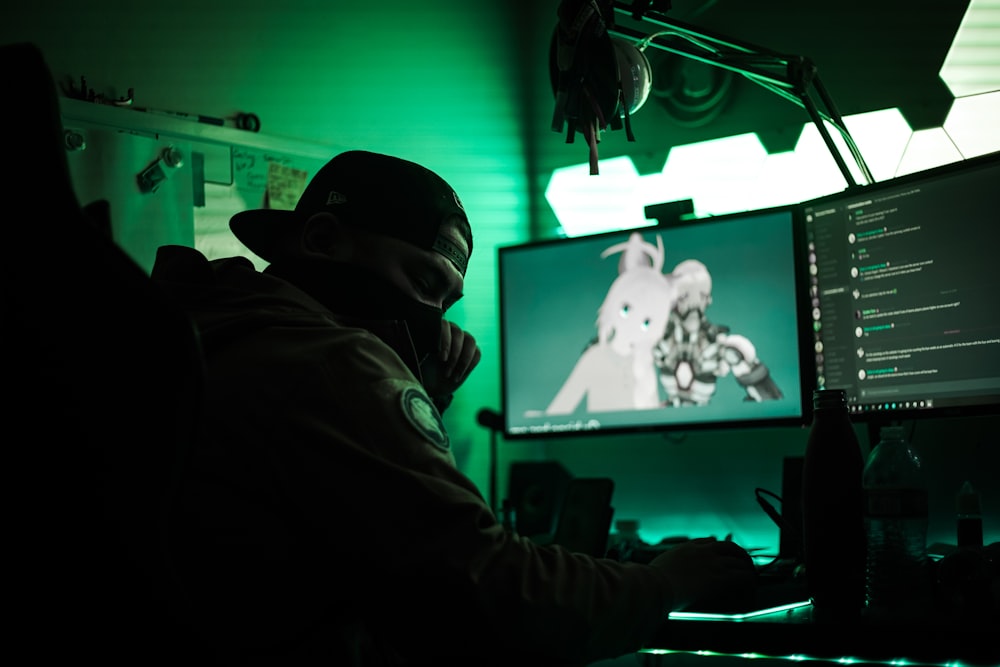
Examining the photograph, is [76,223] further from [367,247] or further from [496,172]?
[496,172]

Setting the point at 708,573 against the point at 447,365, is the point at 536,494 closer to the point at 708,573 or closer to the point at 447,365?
the point at 447,365

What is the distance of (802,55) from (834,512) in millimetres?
1245

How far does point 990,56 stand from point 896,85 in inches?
6.7

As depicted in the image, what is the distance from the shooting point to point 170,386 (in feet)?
1.86

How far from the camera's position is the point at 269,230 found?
3.74 ft

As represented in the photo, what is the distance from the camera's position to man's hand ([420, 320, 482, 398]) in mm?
1260

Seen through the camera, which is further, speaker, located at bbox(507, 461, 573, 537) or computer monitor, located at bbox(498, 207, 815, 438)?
speaker, located at bbox(507, 461, 573, 537)

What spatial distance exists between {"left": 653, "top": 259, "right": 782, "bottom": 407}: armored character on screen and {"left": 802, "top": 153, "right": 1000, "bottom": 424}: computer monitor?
0.17 meters

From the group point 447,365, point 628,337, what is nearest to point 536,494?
point 628,337

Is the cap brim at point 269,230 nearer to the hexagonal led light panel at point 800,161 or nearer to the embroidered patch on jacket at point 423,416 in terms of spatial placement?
the embroidered patch on jacket at point 423,416

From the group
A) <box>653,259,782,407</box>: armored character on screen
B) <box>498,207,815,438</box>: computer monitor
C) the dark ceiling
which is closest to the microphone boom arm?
the dark ceiling

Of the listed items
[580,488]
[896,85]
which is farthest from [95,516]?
[896,85]

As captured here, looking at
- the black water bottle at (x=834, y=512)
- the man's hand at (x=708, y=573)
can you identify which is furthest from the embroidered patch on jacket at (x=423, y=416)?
the black water bottle at (x=834, y=512)

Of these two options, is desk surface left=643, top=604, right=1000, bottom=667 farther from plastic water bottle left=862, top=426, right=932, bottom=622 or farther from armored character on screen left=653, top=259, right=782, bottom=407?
armored character on screen left=653, top=259, right=782, bottom=407
